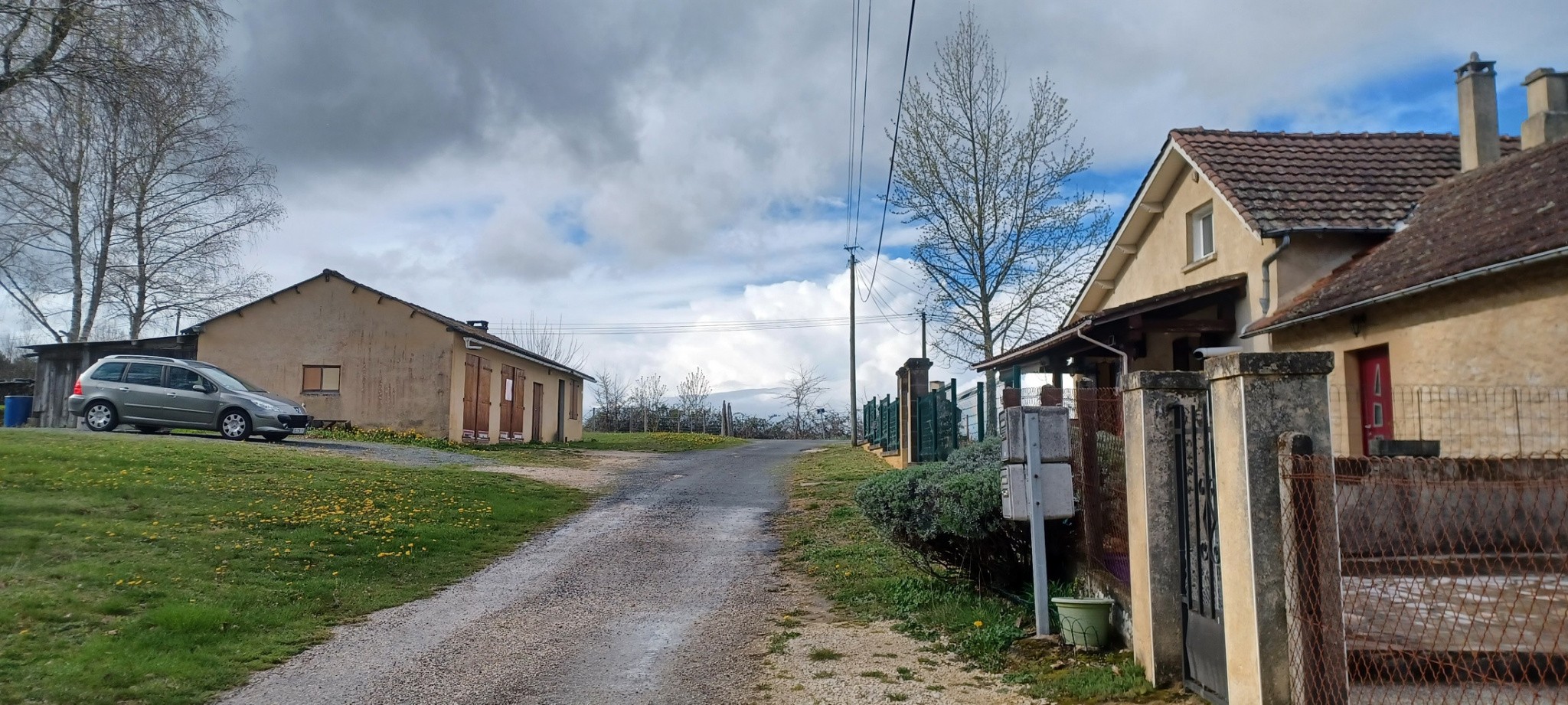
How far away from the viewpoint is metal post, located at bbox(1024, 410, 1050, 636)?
6.86 m

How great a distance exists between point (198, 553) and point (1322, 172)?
1487 centimetres

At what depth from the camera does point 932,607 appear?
7.98 meters

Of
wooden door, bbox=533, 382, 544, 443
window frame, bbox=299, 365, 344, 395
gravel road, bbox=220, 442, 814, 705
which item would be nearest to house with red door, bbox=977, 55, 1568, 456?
gravel road, bbox=220, 442, 814, 705

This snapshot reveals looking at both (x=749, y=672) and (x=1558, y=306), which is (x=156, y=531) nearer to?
(x=749, y=672)

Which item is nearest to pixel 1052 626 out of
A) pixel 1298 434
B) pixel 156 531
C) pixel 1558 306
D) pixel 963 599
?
pixel 963 599

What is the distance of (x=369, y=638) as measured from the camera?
737cm

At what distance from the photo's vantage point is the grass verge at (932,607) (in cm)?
580

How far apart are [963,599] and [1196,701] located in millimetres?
2911

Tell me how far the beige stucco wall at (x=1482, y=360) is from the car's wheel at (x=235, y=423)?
1969 centimetres

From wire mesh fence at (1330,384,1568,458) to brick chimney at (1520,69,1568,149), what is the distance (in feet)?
15.8

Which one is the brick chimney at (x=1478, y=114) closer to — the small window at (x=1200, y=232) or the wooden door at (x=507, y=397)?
the small window at (x=1200, y=232)

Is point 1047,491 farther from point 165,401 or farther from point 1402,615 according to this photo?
point 165,401

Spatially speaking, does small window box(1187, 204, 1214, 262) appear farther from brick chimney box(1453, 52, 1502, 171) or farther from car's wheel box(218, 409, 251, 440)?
car's wheel box(218, 409, 251, 440)

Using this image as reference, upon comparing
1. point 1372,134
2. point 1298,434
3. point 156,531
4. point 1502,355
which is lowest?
point 156,531
